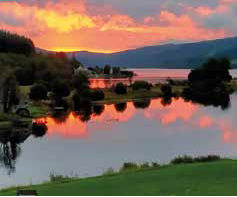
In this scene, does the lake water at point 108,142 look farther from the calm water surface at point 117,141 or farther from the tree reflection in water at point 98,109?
the tree reflection in water at point 98,109

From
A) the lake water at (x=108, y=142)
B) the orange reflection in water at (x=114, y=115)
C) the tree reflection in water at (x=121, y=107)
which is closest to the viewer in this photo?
the lake water at (x=108, y=142)

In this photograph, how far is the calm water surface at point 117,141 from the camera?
2515 centimetres

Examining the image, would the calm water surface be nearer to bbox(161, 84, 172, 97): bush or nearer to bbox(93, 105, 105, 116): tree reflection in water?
bbox(93, 105, 105, 116): tree reflection in water

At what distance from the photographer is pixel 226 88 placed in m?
92.9

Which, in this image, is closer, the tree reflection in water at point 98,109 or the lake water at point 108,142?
the lake water at point 108,142

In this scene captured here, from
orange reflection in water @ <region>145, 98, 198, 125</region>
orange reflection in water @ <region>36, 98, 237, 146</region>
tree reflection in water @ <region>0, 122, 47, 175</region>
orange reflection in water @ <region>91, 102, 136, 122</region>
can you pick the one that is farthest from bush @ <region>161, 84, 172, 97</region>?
tree reflection in water @ <region>0, 122, 47, 175</region>

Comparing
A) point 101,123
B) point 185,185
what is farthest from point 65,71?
point 185,185

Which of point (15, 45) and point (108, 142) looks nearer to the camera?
point (108, 142)

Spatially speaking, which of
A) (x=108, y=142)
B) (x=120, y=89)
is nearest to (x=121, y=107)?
(x=120, y=89)

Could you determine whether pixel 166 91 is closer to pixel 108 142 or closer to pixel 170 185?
pixel 108 142

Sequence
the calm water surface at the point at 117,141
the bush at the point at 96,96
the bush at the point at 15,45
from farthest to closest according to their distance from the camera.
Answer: the bush at the point at 15,45, the bush at the point at 96,96, the calm water surface at the point at 117,141

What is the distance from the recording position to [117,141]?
3453 cm

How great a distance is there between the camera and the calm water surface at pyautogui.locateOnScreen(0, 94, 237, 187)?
25.1 metres

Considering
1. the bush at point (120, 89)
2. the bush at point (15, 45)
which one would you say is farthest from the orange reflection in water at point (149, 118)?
the bush at point (15, 45)
